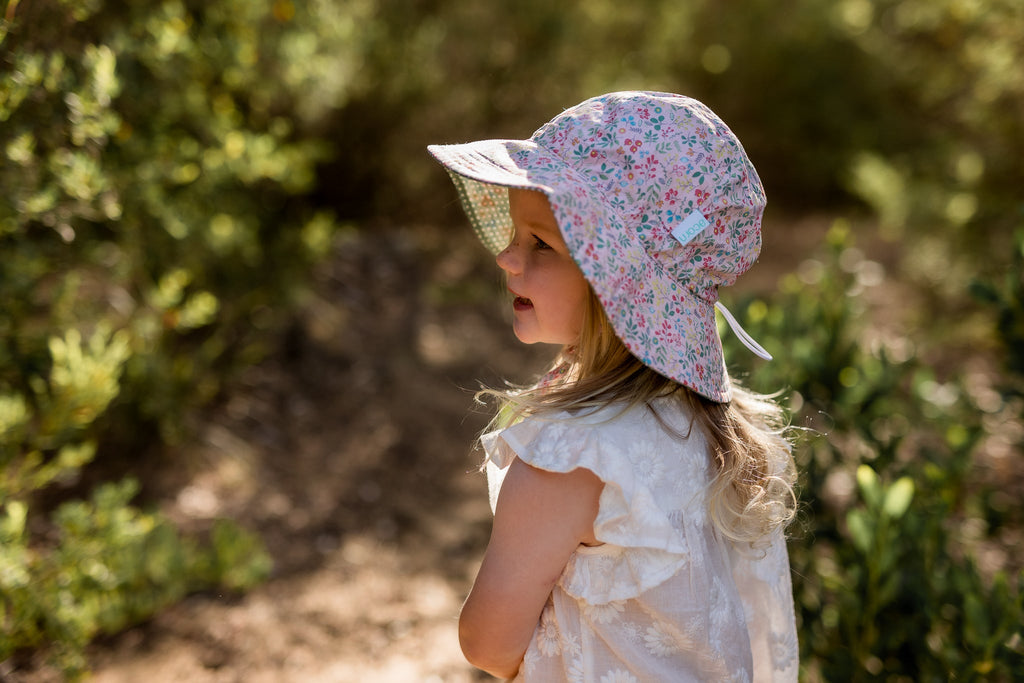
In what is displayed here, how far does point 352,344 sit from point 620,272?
3.54m

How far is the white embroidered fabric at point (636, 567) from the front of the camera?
1383 millimetres

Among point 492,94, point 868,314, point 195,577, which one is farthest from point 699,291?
point 868,314

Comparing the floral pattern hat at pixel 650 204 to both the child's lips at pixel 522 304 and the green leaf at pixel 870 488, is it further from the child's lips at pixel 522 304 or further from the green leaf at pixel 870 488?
the green leaf at pixel 870 488

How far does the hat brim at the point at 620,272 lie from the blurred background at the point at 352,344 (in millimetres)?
644

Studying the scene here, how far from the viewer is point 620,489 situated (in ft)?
4.52

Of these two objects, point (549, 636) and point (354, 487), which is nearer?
point (549, 636)

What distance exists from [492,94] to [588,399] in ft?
14.8

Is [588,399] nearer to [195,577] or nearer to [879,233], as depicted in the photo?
[195,577]

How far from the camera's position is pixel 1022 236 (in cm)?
218

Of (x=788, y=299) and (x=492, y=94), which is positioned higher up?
(x=492, y=94)

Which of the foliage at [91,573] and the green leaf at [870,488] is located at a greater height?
the foliage at [91,573]

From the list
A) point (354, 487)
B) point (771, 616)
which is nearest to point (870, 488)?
point (771, 616)

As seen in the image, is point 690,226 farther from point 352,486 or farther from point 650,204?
point 352,486

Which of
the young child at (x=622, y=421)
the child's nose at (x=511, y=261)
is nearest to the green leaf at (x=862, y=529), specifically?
the young child at (x=622, y=421)
